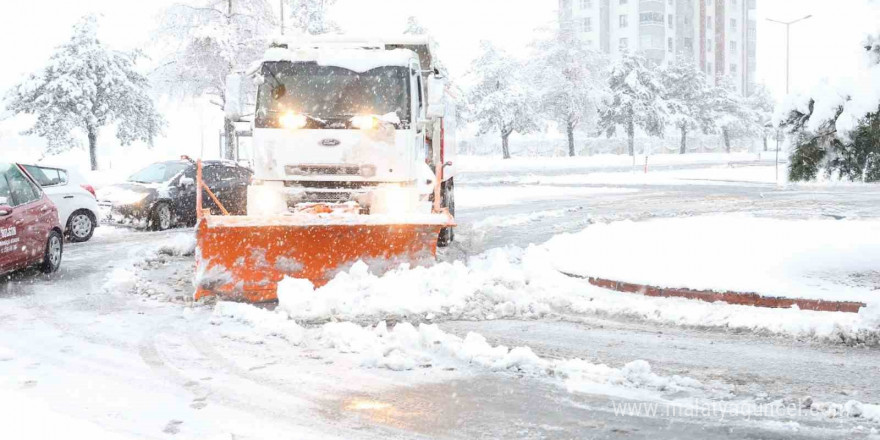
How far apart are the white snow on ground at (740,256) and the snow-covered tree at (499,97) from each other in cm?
5186

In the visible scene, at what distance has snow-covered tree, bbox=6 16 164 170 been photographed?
41.7 metres

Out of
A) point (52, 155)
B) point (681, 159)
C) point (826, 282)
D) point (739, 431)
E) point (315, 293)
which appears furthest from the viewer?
point (681, 159)

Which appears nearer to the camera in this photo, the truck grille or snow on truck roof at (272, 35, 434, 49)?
the truck grille

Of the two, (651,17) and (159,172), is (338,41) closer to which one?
(159,172)

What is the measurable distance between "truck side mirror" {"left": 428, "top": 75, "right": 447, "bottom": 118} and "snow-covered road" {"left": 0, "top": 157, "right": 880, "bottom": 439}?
10.0ft

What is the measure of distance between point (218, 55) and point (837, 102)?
1224 inches

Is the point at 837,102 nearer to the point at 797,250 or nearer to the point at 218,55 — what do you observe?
the point at 797,250

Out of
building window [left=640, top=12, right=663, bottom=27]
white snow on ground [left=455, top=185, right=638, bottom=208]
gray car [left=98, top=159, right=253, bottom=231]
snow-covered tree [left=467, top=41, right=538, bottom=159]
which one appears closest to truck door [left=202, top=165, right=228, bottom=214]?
gray car [left=98, top=159, right=253, bottom=231]

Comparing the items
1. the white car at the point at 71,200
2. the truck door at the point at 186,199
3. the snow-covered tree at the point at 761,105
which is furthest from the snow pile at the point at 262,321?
the snow-covered tree at the point at 761,105

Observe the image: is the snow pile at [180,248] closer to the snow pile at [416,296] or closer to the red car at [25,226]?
the red car at [25,226]

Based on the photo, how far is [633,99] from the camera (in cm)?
7181

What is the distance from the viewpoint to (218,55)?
119 feet

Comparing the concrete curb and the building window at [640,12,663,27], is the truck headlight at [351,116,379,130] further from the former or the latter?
the building window at [640,12,663,27]

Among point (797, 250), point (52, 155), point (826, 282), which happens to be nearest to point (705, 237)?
point (797, 250)
